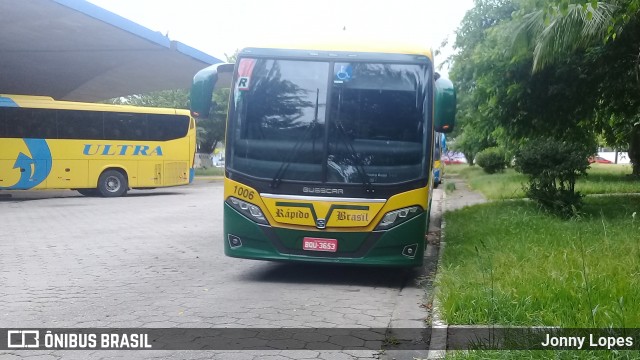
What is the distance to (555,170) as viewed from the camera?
12.2 metres

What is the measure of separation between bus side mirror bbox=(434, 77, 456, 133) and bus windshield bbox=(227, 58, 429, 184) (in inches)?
8.5

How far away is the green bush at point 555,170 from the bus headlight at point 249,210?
22.5 ft

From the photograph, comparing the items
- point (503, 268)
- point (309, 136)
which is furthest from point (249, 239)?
point (503, 268)

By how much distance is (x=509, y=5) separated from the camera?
81.4 ft

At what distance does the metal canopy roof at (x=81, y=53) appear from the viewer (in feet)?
63.8

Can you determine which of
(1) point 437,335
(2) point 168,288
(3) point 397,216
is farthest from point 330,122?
(1) point 437,335

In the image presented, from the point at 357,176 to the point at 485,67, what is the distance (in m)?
10.2

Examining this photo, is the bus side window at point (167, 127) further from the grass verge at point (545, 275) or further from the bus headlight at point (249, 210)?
the bus headlight at point (249, 210)

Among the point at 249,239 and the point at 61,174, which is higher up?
the point at 249,239

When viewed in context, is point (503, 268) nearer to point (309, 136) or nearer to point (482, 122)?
point (309, 136)

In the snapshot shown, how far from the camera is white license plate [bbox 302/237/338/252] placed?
7.42 metres

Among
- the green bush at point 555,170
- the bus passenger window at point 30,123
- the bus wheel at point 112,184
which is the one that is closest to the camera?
the green bush at point 555,170

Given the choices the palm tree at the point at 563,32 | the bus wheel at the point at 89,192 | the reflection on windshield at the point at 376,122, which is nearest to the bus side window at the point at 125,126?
the bus wheel at the point at 89,192

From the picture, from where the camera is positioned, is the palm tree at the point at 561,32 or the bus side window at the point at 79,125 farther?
the bus side window at the point at 79,125
